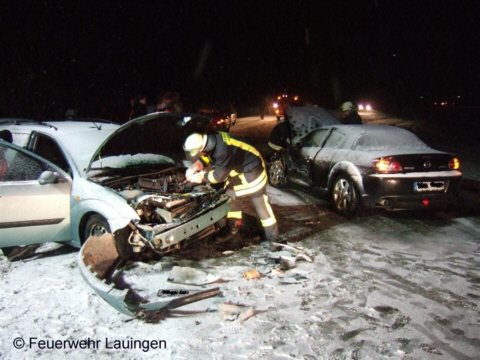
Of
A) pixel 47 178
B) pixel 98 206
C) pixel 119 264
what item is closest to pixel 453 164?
pixel 119 264

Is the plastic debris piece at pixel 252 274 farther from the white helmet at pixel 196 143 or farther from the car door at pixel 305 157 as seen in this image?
the car door at pixel 305 157

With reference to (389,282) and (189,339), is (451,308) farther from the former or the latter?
(189,339)

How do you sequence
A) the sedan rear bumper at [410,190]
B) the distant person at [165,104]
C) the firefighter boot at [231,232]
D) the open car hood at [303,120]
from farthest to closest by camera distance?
the distant person at [165,104], the open car hood at [303,120], the sedan rear bumper at [410,190], the firefighter boot at [231,232]

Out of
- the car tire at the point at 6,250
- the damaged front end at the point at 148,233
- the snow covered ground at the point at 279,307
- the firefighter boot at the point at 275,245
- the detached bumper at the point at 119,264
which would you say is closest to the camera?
the snow covered ground at the point at 279,307

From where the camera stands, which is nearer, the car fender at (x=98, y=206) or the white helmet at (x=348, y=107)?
the car fender at (x=98, y=206)

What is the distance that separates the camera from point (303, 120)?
8195mm

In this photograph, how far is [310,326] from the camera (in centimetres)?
Result: 325

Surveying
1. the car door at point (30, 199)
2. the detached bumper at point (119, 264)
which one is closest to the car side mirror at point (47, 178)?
the car door at point (30, 199)

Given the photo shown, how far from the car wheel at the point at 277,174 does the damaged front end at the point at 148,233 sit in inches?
126

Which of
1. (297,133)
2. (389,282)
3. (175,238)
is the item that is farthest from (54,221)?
(297,133)

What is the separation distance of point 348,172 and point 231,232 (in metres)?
2.08

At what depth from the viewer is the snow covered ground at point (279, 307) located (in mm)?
2979

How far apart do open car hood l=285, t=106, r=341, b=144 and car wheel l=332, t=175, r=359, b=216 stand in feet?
A: 5.57

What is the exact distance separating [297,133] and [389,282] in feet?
14.8
